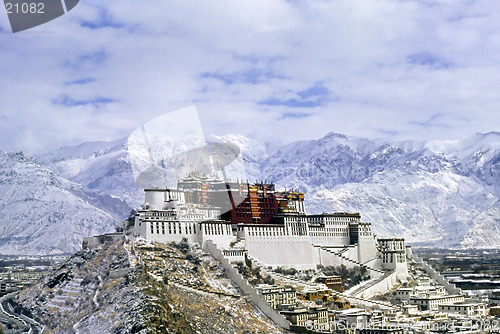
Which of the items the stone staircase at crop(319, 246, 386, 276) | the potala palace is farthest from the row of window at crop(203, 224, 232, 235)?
the stone staircase at crop(319, 246, 386, 276)

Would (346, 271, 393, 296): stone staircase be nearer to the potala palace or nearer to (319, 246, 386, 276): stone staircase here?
(319, 246, 386, 276): stone staircase

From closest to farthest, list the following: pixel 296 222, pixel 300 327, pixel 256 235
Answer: pixel 300 327
pixel 256 235
pixel 296 222

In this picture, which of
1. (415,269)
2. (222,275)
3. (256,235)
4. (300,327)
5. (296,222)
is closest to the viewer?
(300,327)

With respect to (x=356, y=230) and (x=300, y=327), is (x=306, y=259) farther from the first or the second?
(x=300, y=327)

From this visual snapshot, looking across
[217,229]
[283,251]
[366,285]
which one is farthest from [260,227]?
[366,285]

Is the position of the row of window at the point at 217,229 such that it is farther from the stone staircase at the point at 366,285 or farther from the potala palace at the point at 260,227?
the stone staircase at the point at 366,285

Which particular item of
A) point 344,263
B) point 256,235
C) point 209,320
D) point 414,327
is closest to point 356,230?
point 344,263

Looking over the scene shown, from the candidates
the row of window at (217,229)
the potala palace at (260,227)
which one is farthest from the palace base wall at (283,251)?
the row of window at (217,229)
